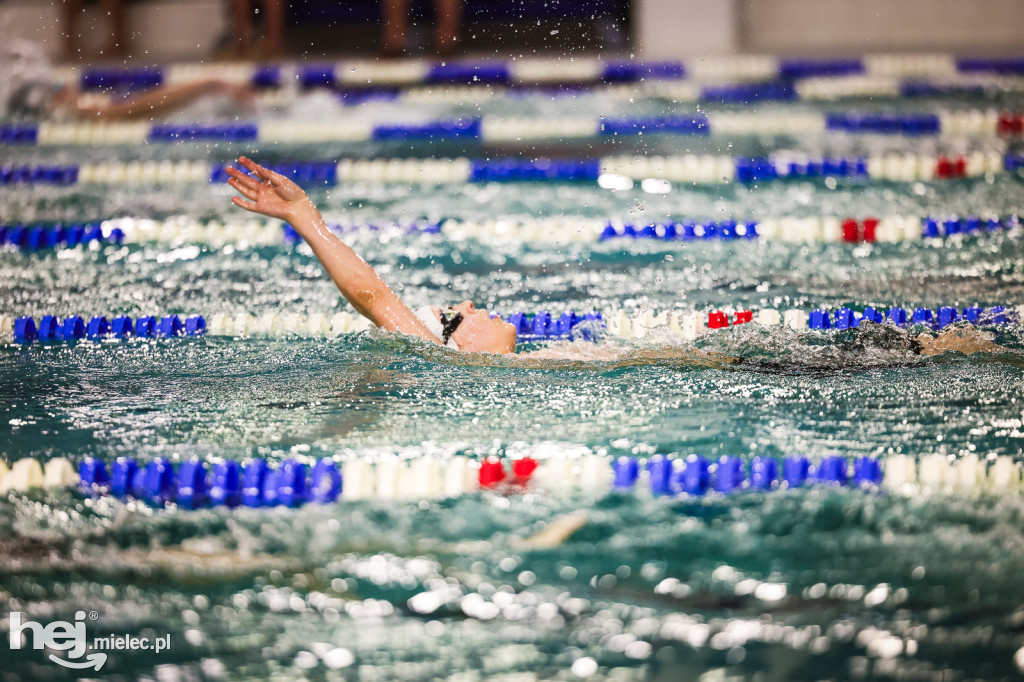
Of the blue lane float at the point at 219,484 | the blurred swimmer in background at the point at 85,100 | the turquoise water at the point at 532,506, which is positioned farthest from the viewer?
the blurred swimmer in background at the point at 85,100

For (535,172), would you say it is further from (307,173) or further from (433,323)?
(433,323)

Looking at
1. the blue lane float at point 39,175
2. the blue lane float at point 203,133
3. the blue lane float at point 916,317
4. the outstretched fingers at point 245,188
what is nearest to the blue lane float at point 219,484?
the outstretched fingers at point 245,188

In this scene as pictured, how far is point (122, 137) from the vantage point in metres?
6.29

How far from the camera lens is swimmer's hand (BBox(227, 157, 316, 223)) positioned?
3025mm

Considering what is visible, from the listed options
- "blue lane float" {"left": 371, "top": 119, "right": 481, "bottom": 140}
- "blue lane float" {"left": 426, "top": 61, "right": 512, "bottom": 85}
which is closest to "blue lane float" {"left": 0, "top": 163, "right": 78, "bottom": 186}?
"blue lane float" {"left": 371, "top": 119, "right": 481, "bottom": 140}

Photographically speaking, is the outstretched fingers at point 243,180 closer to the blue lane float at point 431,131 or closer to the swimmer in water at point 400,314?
the swimmer in water at point 400,314

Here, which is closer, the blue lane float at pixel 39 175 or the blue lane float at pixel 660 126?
the blue lane float at pixel 39 175

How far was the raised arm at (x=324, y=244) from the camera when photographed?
304 cm

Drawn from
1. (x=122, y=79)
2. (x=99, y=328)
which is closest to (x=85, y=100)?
(x=122, y=79)

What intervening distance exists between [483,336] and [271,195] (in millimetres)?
726

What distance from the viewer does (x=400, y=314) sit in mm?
3160

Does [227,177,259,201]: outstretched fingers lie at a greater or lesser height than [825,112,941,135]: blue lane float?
lesser

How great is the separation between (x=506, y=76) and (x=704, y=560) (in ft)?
19.2

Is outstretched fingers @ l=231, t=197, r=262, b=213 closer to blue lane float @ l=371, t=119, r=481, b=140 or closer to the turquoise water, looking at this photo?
the turquoise water
